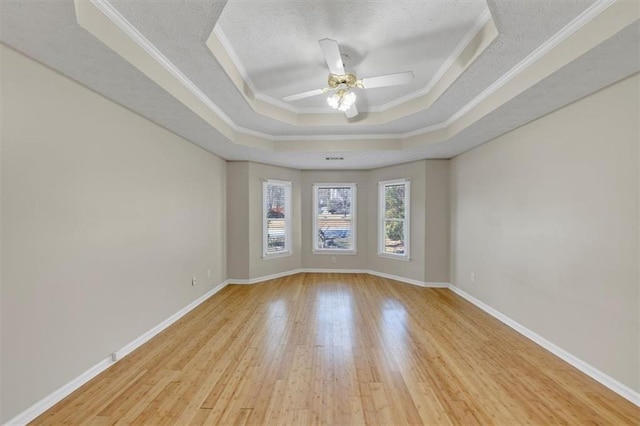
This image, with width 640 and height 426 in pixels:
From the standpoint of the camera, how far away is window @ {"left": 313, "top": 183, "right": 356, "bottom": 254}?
6.14 meters

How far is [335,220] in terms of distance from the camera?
20.3 ft

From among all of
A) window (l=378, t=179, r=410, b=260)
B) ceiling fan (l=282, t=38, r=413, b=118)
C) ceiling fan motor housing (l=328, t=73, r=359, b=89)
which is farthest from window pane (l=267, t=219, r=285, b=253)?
ceiling fan motor housing (l=328, t=73, r=359, b=89)

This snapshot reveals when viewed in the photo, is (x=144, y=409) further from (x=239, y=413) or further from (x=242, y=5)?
(x=242, y=5)

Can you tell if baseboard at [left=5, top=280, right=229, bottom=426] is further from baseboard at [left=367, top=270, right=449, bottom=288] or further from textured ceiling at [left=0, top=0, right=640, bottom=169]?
baseboard at [left=367, top=270, right=449, bottom=288]

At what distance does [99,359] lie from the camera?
234 centimetres

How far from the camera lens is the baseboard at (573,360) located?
2.02 m

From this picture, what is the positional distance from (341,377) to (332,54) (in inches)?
100

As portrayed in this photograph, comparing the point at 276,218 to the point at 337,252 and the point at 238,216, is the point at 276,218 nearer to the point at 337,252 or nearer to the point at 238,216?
the point at 238,216

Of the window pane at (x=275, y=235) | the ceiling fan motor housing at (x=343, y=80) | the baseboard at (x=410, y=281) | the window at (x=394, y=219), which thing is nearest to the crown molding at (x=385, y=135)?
the ceiling fan motor housing at (x=343, y=80)

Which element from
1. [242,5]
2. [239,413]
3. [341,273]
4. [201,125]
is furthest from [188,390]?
[341,273]

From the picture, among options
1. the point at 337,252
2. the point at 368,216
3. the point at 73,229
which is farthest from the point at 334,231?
the point at 73,229

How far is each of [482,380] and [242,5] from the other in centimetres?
338

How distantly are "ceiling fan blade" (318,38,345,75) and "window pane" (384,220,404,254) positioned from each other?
12.8ft

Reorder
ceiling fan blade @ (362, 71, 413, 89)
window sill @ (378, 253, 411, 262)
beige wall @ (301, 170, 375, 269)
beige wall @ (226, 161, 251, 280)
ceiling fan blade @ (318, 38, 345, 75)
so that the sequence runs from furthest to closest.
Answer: beige wall @ (301, 170, 375, 269), window sill @ (378, 253, 411, 262), beige wall @ (226, 161, 251, 280), ceiling fan blade @ (362, 71, 413, 89), ceiling fan blade @ (318, 38, 345, 75)
